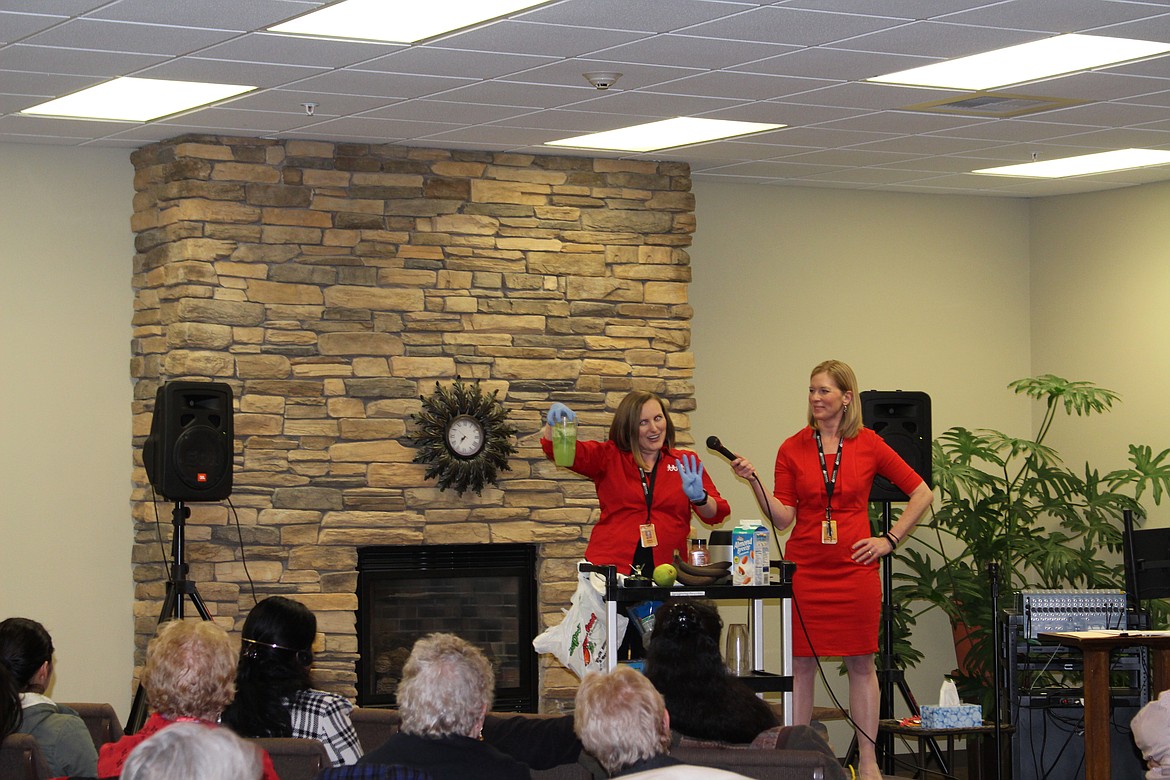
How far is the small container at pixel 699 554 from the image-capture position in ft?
17.6

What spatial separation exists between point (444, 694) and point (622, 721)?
1.30 ft

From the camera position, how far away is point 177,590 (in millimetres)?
6516

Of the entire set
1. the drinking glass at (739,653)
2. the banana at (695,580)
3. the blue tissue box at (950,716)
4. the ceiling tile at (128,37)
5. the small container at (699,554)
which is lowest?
the blue tissue box at (950,716)

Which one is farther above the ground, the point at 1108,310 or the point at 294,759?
the point at 1108,310

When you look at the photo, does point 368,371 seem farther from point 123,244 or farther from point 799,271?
point 799,271

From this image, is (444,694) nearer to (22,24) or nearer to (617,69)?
(22,24)

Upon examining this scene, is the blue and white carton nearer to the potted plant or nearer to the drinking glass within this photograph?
the drinking glass

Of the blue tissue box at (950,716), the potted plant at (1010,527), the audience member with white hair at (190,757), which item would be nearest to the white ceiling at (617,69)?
the potted plant at (1010,527)

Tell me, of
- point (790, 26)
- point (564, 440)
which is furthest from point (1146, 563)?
point (790, 26)

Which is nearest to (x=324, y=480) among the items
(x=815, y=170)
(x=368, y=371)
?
(x=368, y=371)

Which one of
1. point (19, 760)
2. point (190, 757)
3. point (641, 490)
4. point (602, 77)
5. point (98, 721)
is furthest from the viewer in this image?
point (641, 490)

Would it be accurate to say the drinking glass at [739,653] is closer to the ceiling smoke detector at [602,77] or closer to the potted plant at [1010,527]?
the ceiling smoke detector at [602,77]

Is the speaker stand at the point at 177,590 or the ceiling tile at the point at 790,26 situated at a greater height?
the ceiling tile at the point at 790,26

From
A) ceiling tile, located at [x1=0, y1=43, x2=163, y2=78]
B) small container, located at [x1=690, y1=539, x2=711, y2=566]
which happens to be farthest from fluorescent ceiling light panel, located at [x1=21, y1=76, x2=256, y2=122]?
small container, located at [x1=690, y1=539, x2=711, y2=566]
